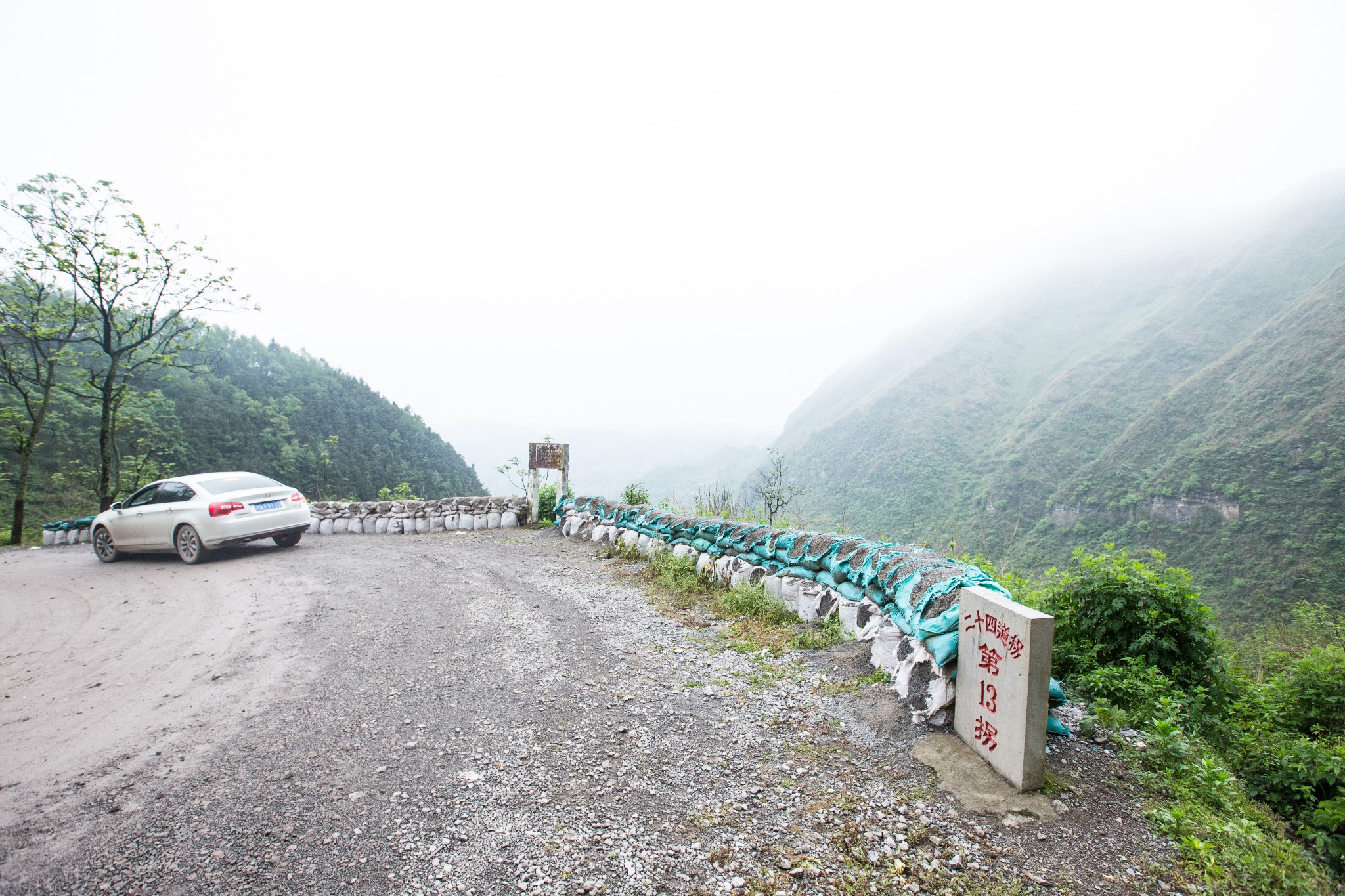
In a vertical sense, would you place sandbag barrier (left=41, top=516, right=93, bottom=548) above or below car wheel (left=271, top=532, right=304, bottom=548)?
below

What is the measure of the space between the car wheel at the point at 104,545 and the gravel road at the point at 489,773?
4613mm

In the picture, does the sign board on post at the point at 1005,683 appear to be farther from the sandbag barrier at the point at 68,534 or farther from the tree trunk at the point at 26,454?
the tree trunk at the point at 26,454

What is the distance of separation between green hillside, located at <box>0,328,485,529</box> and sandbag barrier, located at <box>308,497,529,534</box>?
15.6 feet

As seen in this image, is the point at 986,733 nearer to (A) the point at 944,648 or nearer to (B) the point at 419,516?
(A) the point at 944,648

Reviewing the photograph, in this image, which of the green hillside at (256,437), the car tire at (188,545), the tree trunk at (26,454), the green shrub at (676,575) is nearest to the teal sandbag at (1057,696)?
the green shrub at (676,575)

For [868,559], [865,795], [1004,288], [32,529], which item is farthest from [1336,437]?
[1004,288]

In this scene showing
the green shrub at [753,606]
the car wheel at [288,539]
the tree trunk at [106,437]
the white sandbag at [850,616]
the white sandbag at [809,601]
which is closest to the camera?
the white sandbag at [850,616]

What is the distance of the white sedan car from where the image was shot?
818 centimetres

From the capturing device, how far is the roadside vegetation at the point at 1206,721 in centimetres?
220

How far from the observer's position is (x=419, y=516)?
478 inches

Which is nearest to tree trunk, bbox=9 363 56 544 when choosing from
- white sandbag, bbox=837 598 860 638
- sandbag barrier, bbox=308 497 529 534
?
sandbag barrier, bbox=308 497 529 534

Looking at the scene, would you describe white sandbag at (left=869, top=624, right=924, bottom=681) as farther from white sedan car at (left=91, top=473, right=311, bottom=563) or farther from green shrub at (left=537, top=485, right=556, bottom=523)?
white sedan car at (left=91, top=473, right=311, bottom=563)

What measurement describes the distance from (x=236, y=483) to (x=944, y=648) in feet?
33.5

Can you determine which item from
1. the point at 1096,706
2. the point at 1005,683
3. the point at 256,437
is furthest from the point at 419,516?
the point at 256,437
